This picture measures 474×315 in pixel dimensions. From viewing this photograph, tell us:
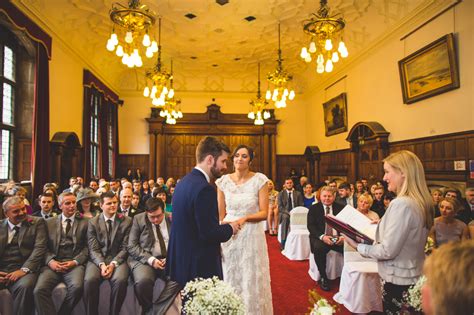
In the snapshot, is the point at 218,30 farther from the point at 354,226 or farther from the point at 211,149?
the point at 211,149

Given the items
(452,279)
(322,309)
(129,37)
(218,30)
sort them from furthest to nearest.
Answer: (218,30)
(129,37)
(322,309)
(452,279)

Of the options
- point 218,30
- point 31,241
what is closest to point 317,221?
point 31,241

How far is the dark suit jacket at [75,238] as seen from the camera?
143 inches

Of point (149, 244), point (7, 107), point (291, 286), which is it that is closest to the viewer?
point (149, 244)

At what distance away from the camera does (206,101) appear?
16.1 meters

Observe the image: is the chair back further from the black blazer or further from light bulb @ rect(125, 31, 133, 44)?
light bulb @ rect(125, 31, 133, 44)

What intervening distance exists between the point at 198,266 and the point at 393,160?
4.87 feet

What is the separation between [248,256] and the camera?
3.14 metres

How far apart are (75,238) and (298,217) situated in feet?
14.0

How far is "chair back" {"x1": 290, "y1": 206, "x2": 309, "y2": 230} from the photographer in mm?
6586

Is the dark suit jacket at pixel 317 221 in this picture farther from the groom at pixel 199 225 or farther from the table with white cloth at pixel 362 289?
the groom at pixel 199 225

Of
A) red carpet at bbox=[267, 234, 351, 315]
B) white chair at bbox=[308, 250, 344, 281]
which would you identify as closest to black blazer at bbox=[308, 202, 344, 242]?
white chair at bbox=[308, 250, 344, 281]

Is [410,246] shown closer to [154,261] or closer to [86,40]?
[154,261]

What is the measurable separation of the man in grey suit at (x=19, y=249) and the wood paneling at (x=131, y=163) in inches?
469
